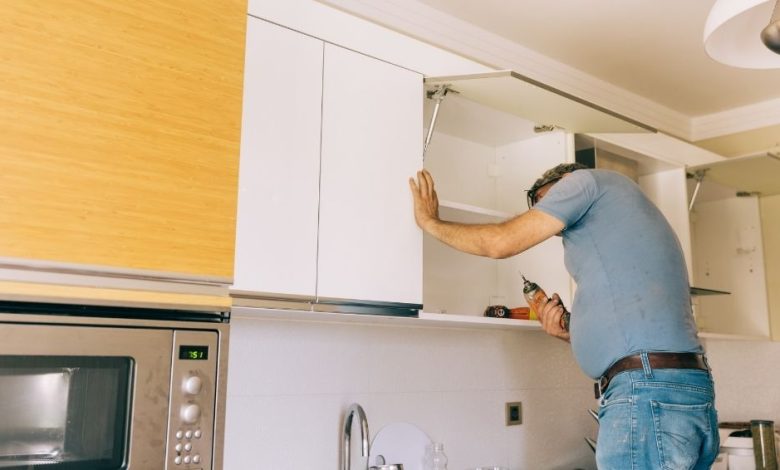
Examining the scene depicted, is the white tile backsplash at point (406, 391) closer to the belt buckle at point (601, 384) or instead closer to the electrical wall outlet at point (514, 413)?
the electrical wall outlet at point (514, 413)

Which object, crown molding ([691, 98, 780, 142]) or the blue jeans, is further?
crown molding ([691, 98, 780, 142])

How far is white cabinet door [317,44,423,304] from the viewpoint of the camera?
1721 mm

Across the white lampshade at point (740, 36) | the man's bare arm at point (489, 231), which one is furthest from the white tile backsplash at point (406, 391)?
the white lampshade at point (740, 36)

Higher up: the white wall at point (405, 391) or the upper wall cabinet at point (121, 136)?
the upper wall cabinet at point (121, 136)

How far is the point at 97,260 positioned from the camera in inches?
40.9

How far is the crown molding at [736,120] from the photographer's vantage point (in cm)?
352

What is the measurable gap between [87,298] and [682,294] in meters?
1.48

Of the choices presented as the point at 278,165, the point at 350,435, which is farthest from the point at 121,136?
the point at 350,435

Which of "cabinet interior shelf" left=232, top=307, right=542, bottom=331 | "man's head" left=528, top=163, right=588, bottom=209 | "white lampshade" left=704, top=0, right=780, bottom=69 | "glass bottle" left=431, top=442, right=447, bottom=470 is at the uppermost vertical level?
"white lampshade" left=704, top=0, right=780, bottom=69

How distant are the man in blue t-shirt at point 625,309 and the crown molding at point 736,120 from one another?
200cm

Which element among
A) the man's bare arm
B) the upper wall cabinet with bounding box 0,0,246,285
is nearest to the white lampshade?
the man's bare arm

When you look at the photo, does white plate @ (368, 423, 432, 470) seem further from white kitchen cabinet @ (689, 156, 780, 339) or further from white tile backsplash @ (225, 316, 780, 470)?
white kitchen cabinet @ (689, 156, 780, 339)

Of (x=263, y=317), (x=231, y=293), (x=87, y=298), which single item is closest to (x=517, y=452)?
(x=263, y=317)

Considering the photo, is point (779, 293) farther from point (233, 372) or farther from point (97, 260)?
point (97, 260)
